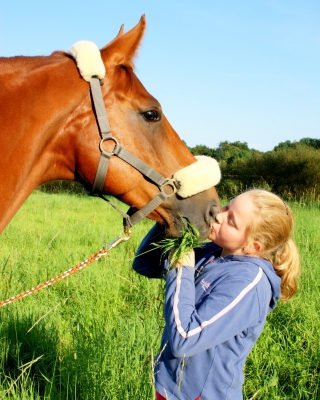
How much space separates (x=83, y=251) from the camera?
5.48 meters

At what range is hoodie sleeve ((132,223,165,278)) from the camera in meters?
2.24

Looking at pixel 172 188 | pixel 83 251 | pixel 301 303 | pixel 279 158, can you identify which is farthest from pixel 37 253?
pixel 279 158

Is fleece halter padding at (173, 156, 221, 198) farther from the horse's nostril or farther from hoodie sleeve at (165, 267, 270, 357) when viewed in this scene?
hoodie sleeve at (165, 267, 270, 357)

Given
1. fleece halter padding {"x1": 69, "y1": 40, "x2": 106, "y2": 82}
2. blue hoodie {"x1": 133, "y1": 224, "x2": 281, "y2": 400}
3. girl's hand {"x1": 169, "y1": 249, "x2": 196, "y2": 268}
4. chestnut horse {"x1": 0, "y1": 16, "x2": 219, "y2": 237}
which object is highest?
fleece halter padding {"x1": 69, "y1": 40, "x2": 106, "y2": 82}

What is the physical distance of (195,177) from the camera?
2031 mm

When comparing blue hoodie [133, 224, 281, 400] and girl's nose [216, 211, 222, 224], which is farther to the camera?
girl's nose [216, 211, 222, 224]

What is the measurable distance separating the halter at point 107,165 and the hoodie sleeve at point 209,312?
17.6 inches

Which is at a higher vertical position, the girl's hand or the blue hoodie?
the girl's hand

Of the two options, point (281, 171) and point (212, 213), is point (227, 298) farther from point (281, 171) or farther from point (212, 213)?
point (281, 171)

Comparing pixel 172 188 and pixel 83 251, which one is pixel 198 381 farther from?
pixel 83 251

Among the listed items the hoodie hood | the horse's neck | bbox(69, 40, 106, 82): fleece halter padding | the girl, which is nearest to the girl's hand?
the girl

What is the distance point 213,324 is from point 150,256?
2.42 feet

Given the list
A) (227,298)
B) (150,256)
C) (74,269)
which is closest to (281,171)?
(150,256)

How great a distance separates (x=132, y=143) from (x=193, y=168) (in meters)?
0.32
